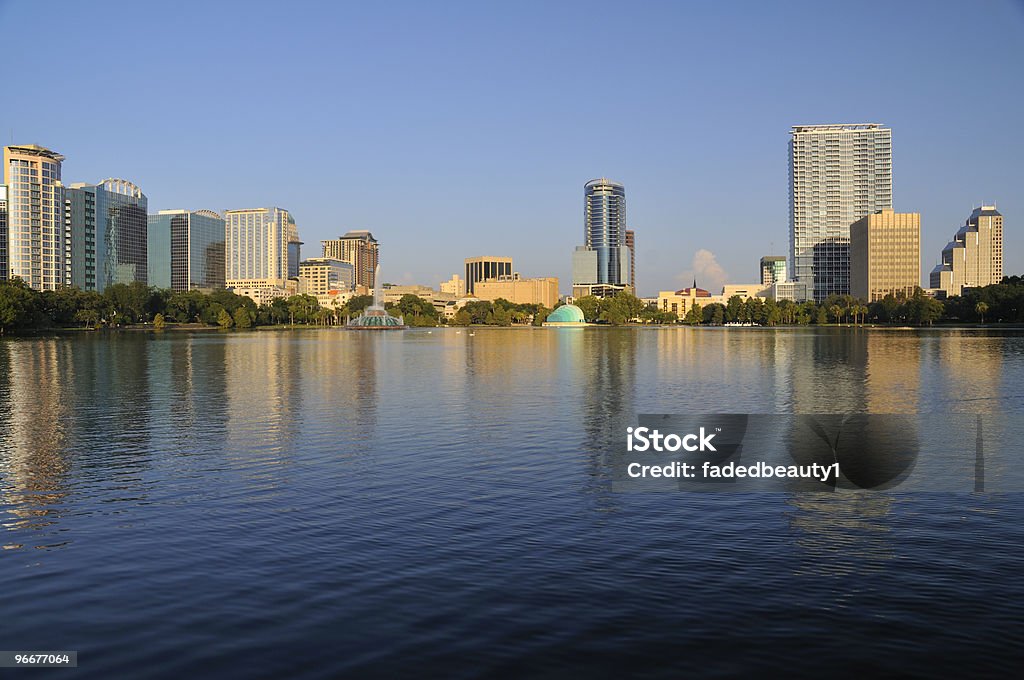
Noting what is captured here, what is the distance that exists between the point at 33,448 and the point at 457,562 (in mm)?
17961

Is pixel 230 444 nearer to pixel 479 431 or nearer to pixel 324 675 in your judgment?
pixel 479 431

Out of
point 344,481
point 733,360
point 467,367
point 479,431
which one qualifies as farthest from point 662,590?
point 733,360

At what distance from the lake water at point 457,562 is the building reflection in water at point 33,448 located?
5.3 inches

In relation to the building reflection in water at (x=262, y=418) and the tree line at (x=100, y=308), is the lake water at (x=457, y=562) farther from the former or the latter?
the tree line at (x=100, y=308)

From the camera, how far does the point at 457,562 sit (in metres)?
13.5

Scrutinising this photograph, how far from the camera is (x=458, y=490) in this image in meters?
18.8

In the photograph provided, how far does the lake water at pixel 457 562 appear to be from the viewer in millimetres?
10266

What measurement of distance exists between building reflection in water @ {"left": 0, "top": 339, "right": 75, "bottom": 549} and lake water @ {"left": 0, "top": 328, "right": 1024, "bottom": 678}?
134 millimetres

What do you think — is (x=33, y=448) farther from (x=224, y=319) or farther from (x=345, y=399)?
(x=224, y=319)

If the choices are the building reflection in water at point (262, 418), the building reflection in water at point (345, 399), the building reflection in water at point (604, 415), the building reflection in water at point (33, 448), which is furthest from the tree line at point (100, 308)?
the building reflection in water at point (604, 415)

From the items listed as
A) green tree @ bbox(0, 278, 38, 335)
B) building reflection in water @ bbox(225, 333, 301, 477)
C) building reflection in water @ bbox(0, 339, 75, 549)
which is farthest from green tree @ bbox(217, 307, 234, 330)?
building reflection in water @ bbox(0, 339, 75, 549)

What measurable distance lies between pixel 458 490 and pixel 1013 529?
11.6 meters

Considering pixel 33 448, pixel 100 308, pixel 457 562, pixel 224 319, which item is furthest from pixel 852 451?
pixel 224 319

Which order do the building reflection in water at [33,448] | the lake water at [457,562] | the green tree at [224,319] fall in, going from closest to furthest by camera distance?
1. the lake water at [457,562]
2. the building reflection in water at [33,448]
3. the green tree at [224,319]
